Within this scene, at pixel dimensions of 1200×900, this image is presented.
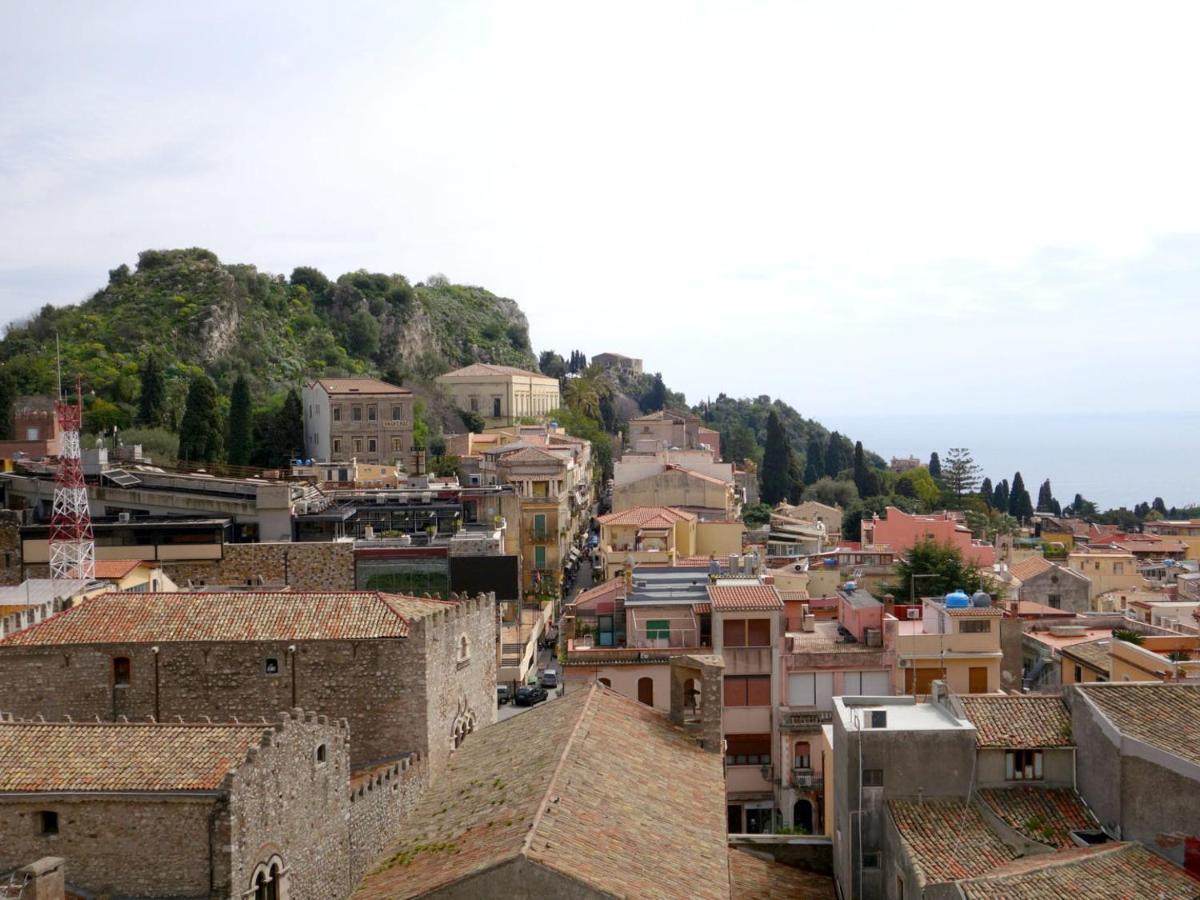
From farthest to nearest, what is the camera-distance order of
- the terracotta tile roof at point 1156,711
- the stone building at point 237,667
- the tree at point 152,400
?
the tree at point 152,400 → the stone building at point 237,667 → the terracotta tile roof at point 1156,711

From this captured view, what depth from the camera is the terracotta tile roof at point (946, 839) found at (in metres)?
16.4

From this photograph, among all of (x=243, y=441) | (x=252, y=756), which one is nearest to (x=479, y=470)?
(x=243, y=441)

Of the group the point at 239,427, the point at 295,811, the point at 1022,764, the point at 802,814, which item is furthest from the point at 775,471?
the point at 295,811

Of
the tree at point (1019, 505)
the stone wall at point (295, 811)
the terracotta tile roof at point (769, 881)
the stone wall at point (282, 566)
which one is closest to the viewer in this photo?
the stone wall at point (295, 811)

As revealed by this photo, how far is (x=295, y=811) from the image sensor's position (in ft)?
62.1

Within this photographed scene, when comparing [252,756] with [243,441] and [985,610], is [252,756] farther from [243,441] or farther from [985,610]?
[243,441]

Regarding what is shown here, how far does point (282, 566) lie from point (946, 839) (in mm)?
29222

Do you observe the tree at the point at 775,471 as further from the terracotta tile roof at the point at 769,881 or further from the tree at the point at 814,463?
the terracotta tile roof at the point at 769,881

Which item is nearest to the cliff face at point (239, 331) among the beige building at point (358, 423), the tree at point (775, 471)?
the beige building at point (358, 423)

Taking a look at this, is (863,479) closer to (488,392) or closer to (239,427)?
(488,392)

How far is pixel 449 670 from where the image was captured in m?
25.4

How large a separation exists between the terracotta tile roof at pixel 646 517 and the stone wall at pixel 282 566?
571 inches

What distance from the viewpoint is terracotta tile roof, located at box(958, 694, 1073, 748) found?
18609mm

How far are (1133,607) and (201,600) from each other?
34.8m
